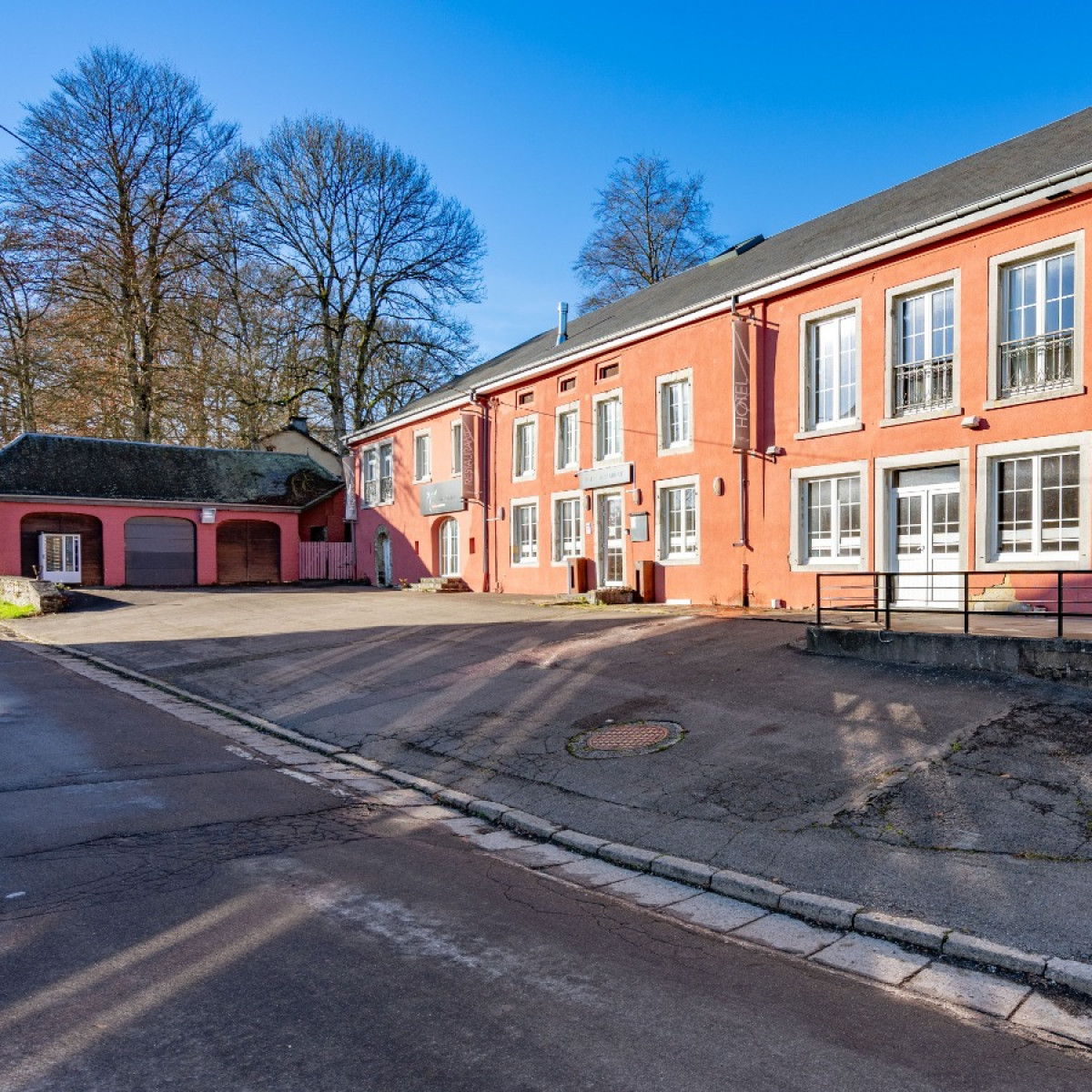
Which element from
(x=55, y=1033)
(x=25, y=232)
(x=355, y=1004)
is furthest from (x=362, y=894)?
(x=25, y=232)

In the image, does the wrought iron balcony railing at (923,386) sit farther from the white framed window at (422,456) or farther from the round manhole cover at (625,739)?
the white framed window at (422,456)

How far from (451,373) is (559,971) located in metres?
35.4

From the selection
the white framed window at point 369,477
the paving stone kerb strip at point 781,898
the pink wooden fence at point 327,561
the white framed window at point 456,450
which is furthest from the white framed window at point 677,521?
the pink wooden fence at point 327,561

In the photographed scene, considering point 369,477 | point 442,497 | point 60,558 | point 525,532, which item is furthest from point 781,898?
point 369,477

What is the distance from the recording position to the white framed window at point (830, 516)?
16312 mm

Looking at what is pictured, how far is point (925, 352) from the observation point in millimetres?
15555

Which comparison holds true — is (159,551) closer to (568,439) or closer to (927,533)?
(568,439)

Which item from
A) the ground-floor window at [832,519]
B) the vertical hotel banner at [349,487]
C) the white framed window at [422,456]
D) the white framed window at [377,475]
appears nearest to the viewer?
the ground-floor window at [832,519]

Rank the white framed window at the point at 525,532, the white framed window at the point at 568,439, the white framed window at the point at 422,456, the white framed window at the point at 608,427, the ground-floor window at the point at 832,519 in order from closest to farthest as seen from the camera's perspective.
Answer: the ground-floor window at the point at 832,519, the white framed window at the point at 608,427, the white framed window at the point at 568,439, the white framed window at the point at 525,532, the white framed window at the point at 422,456

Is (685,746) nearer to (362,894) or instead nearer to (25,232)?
(362,894)

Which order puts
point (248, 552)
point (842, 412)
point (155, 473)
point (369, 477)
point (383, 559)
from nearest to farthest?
point (842, 412), point (155, 473), point (383, 559), point (248, 552), point (369, 477)

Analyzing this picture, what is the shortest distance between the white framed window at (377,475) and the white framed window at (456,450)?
4.54m

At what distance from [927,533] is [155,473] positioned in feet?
87.7

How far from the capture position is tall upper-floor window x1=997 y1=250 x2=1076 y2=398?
13.6m
